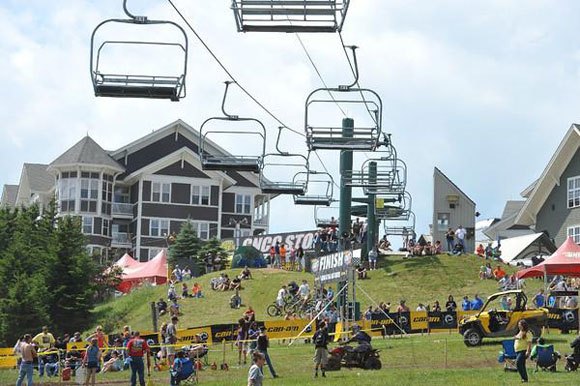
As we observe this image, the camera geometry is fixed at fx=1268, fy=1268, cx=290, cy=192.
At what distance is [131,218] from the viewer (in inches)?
3964

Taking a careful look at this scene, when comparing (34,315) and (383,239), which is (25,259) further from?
(383,239)

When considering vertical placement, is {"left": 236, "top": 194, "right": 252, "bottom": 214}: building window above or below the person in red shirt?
above

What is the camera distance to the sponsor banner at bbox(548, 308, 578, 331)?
4225 centimetres

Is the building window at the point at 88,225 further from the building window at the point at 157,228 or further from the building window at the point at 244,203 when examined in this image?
the building window at the point at 244,203

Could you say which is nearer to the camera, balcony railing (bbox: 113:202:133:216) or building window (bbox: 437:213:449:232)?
building window (bbox: 437:213:449:232)

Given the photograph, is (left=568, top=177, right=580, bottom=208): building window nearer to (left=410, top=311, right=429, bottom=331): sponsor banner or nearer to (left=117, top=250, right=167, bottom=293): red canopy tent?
(left=117, top=250, right=167, bottom=293): red canopy tent

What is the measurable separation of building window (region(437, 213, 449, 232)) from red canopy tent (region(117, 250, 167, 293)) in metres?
19.6

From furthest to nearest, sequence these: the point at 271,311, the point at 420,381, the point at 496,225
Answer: the point at 496,225 < the point at 271,311 < the point at 420,381

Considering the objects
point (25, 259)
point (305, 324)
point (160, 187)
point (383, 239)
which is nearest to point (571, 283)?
point (305, 324)

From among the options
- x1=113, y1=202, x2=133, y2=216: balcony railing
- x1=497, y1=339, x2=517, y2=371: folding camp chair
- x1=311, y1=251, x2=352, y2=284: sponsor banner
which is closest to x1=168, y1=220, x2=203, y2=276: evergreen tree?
x1=113, y1=202, x2=133, y2=216: balcony railing

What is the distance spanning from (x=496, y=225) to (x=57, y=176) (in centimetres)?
3638

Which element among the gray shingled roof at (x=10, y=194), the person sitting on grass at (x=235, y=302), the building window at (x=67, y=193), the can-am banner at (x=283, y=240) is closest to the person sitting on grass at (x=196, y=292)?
the person sitting on grass at (x=235, y=302)

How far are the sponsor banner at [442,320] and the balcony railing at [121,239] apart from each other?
56696 millimetres

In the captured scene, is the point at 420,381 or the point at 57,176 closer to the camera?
the point at 420,381
